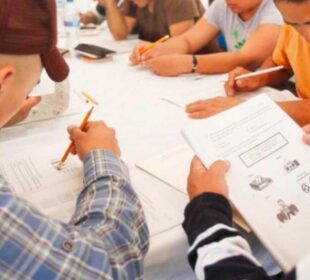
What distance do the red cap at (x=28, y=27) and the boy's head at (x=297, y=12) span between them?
626 millimetres

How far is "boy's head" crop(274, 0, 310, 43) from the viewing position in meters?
0.89

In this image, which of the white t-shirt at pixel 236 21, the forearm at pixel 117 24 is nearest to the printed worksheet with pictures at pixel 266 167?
the white t-shirt at pixel 236 21

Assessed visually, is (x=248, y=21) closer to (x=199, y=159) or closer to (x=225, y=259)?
(x=199, y=159)

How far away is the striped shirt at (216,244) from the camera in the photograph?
19.8 inches

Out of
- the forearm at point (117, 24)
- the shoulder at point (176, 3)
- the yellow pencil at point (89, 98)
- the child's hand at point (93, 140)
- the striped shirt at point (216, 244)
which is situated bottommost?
the forearm at point (117, 24)

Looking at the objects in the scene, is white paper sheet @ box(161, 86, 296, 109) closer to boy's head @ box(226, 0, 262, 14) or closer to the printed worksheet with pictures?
the printed worksheet with pictures

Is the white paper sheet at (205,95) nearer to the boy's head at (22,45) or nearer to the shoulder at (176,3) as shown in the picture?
the boy's head at (22,45)

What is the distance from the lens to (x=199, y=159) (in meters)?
0.68

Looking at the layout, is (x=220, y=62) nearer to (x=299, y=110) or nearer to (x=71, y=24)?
(x=299, y=110)

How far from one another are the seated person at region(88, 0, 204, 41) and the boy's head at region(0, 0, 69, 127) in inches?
57.9

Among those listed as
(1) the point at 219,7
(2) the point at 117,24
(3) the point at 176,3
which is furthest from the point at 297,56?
(2) the point at 117,24

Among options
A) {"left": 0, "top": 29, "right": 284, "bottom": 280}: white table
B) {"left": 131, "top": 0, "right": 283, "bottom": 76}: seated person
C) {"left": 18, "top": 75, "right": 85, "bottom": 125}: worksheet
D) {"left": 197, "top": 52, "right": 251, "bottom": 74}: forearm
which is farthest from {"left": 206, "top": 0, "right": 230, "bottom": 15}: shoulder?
{"left": 18, "top": 75, "right": 85, "bottom": 125}: worksheet

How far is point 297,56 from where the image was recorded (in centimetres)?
124

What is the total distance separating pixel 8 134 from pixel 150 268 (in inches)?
20.3
